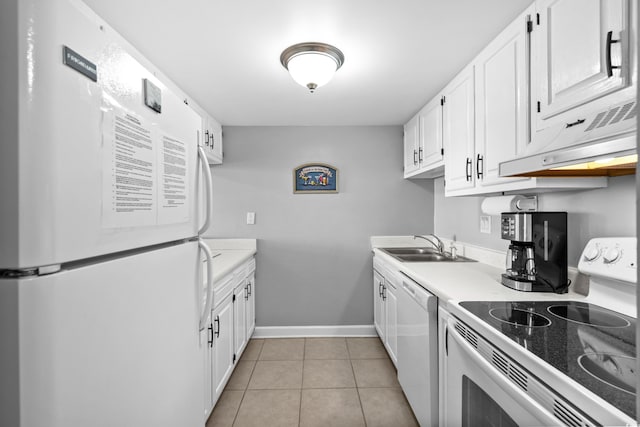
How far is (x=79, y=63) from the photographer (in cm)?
62

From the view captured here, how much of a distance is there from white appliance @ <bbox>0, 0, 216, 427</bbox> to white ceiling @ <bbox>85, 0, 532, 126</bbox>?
749 millimetres

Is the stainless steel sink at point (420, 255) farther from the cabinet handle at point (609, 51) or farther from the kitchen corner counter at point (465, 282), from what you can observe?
the cabinet handle at point (609, 51)

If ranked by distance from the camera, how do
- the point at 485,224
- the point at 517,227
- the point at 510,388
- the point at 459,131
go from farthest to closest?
the point at 485,224 < the point at 459,131 < the point at 517,227 < the point at 510,388

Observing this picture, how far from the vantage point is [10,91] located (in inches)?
20.3

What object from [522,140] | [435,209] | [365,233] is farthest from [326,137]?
[522,140]

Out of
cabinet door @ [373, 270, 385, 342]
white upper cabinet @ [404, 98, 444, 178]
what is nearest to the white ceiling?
white upper cabinet @ [404, 98, 444, 178]

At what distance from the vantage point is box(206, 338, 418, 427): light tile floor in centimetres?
194

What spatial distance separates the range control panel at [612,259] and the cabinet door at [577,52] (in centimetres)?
54

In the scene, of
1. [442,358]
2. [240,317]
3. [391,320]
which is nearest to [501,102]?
[442,358]

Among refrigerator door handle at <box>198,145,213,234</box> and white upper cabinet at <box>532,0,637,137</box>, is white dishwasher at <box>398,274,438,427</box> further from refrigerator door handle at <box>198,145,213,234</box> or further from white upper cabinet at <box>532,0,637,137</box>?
refrigerator door handle at <box>198,145,213,234</box>

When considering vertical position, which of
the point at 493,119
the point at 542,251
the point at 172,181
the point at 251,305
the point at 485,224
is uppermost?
the point at 493,119

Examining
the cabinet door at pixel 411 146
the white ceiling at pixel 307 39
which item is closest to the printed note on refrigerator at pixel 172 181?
the white ceiling at pixel 307 39

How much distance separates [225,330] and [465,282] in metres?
1.56

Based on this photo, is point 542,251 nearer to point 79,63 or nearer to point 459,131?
point 459,131
